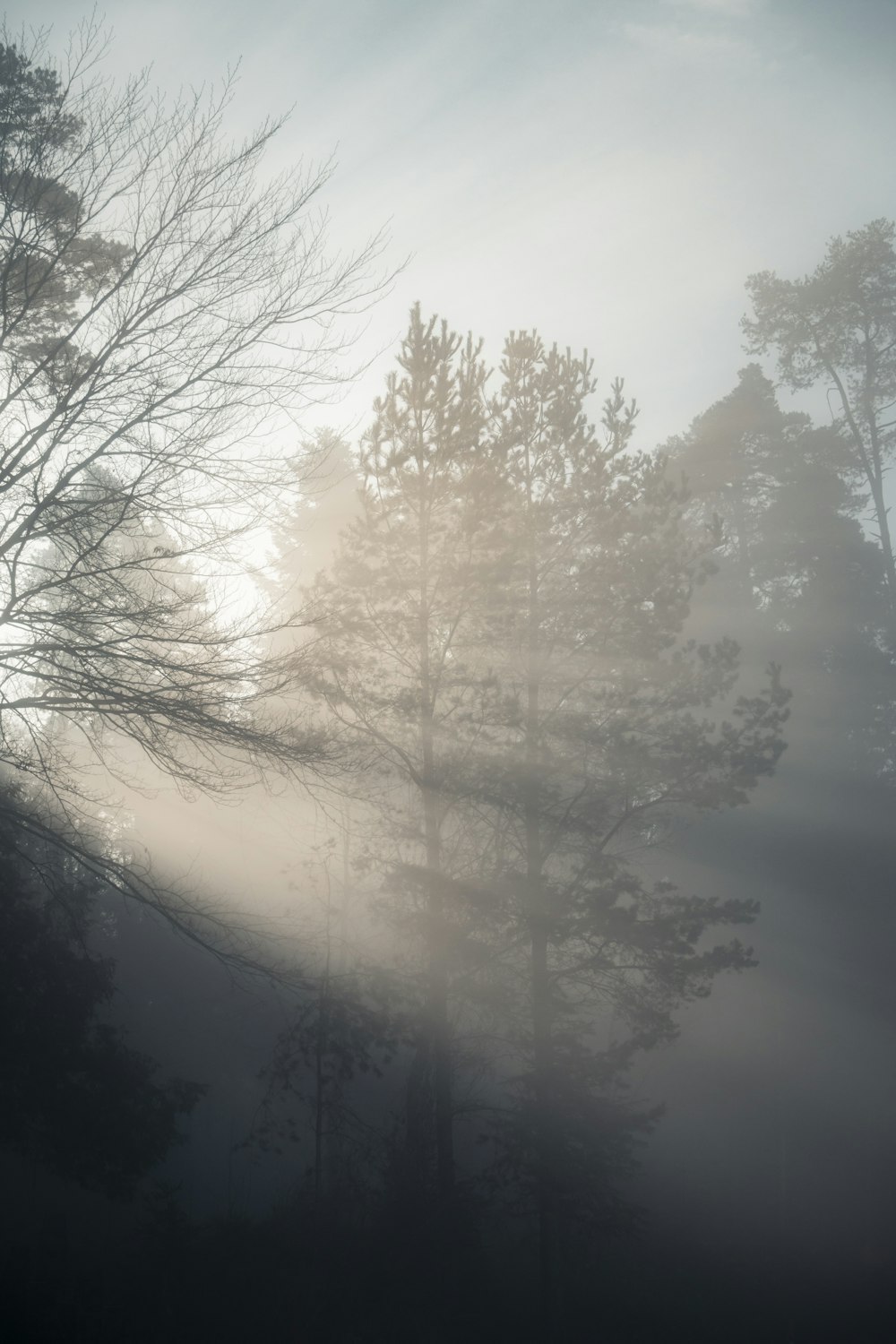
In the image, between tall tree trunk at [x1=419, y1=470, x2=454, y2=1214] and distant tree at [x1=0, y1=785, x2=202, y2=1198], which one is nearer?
distant tree at [x1=0, y1=785, x2=202, y2=1198]

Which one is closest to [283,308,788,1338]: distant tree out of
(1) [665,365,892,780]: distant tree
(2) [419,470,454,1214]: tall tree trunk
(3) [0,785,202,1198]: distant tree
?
(2) [419,470,454,1214]: tall tree trunk

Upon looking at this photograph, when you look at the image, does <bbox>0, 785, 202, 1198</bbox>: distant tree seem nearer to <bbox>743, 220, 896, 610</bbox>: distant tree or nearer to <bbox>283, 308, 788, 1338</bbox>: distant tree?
<bbox>283, 308, 788, 1338</bbox>: distant tree

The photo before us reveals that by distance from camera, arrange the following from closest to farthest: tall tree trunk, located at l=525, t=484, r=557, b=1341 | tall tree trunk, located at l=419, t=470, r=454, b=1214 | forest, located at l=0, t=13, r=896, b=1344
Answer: forest, located at l=0, t=13, r=896, b=1344 < tall tree trunk, located at l=525, t=484, r=557, b=1341 < tall tree trunk, located at l=419, t=470, r=454, b=1214

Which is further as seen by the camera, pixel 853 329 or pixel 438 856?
pixel 853 329

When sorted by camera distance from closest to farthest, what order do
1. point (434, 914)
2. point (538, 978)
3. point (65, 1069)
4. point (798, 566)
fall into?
point (65, 1069) → point (434, 914) → point (538, 978) → point (798, 566)

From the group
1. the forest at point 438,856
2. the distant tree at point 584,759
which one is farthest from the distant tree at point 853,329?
the distant tree at point 584,759

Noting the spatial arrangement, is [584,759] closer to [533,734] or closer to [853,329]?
[533,734]

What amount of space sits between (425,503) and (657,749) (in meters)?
4.51

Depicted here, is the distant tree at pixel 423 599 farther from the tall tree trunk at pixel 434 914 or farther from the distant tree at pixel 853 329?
the distant tree at pixel 853 329

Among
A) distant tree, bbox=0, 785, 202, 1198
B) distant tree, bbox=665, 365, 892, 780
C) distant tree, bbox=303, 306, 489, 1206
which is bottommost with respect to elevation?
distant tree, bbox=0, 785, 202, 1198

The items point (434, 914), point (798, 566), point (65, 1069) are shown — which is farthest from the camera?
point (798, 566)

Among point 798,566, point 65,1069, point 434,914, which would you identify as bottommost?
point 65,1069

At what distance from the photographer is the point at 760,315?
81.7ft

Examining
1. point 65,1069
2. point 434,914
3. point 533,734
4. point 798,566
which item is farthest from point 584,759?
point 798,566
